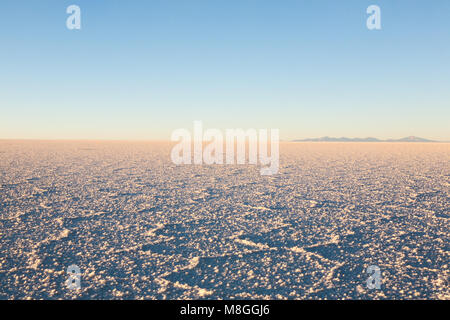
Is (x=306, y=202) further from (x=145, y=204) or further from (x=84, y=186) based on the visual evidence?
(x=84, y=186)

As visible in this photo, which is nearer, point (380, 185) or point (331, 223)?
point (331, 223)

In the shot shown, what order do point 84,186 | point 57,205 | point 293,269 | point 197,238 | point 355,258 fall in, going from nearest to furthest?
point 293,269, point 355,258, point 197,238, point 57,205, point 84,186

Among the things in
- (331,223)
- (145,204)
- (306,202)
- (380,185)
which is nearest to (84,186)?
(145,204)

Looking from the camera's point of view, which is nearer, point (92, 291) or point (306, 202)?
point (92, 291)

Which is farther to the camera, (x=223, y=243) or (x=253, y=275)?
(x=223, y=243)

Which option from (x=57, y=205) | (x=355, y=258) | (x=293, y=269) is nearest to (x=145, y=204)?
(x=57, y=205)
